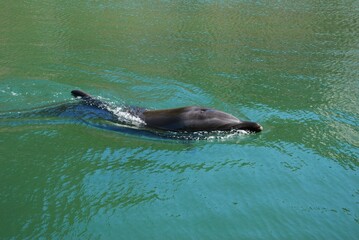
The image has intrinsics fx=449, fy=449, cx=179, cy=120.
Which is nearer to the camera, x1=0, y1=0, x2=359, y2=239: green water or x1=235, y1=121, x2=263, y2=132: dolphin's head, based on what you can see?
x1=0, y1=0, x2=359, y2=239: green water

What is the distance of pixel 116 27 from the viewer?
18047 mm

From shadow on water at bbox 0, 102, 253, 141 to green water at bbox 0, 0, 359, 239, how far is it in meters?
0.08

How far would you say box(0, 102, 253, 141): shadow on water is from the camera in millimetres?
9727

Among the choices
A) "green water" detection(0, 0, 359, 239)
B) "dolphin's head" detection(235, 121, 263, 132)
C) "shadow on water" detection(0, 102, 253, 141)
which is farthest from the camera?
"dolphin's head" detection(235, 121, 263, 132)

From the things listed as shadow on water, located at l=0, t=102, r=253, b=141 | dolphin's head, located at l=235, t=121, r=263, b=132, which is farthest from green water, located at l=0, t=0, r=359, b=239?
dolphin's head, located at l=235, t=121, r=263, b=132

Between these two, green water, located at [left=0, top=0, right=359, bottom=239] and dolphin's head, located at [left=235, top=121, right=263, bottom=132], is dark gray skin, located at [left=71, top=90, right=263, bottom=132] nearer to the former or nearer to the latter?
dolphin's head, located at [left=235, top=121, right=263, bottom=132]

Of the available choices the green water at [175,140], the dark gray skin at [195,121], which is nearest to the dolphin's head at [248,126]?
the dark gray skin at [195,121]

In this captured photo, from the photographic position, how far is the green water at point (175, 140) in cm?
725

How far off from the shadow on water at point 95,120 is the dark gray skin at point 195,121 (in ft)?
0.38

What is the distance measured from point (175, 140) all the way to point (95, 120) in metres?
2.07

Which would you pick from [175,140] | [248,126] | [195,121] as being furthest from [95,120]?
[248,126]

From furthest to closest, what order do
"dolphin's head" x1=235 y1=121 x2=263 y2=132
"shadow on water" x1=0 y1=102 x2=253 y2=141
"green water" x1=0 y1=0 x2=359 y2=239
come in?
1. "dolphin's head" x1=235 y1=121 x2=263 y2=132
2. "shadow on water" x1=0 y1=102 x2=253 y2=141
3. "green water" x1=0 y1=0 x2=359 y2=239

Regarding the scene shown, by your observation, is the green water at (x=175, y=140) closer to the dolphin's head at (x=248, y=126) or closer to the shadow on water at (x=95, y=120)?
the shadow on water at (x=95, y=120)

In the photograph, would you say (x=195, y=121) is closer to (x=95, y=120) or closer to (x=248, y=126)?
(x=248, y=126)
